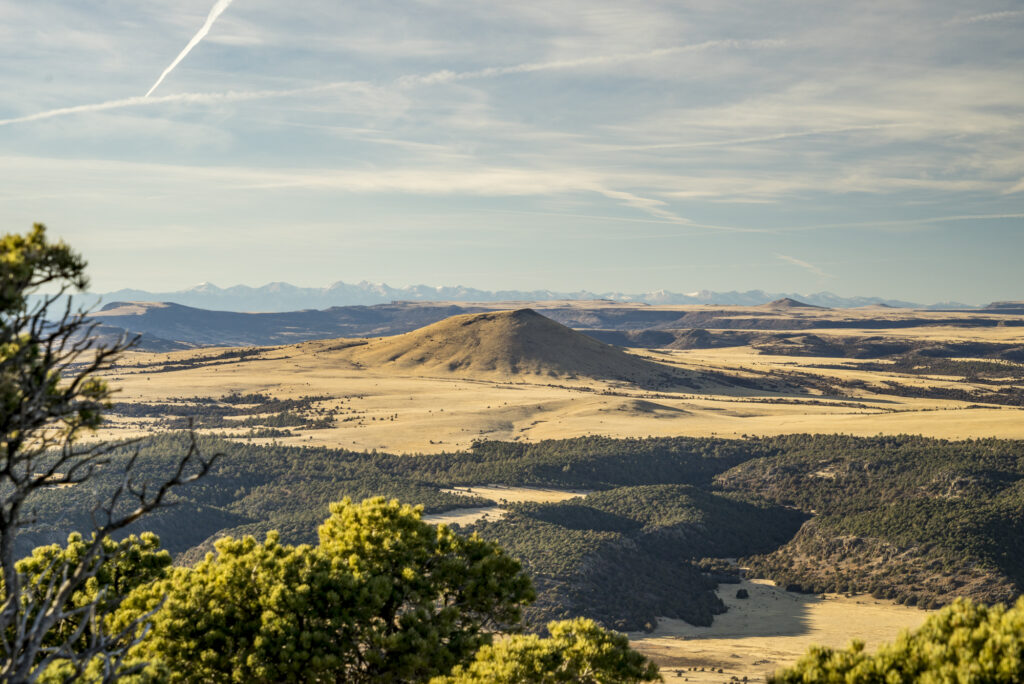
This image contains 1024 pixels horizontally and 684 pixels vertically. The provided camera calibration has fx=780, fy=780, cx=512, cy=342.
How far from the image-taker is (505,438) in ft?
397

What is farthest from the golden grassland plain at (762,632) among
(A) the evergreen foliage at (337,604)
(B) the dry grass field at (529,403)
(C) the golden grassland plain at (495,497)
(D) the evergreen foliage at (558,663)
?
(B) the dry grass field at (529,403)

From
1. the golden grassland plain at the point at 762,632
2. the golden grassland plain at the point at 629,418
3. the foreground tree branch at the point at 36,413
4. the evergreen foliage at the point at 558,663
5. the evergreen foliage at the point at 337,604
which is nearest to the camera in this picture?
the foreground tree branch at the point at 36,413

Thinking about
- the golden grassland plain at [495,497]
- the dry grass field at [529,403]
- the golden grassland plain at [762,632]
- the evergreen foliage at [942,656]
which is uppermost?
the evergreen foliage at [942,656]

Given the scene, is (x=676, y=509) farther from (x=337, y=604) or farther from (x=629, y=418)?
(x=337, y=604)

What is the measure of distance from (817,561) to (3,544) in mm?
80693

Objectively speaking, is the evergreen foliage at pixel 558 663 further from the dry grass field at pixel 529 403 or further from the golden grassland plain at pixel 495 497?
the dry grass field at pixel 529 403

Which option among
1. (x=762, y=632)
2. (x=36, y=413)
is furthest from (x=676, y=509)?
(x=36, y=413)

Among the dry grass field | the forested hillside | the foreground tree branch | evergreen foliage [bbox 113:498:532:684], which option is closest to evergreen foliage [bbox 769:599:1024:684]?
evergreen foliage [bbox 113:498:532:684]

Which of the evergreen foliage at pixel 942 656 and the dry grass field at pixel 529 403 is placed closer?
the evergreen foliage at pixel 942 656

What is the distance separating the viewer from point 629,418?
444 ft

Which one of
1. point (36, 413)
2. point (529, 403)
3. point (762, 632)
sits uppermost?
point (36, 413)

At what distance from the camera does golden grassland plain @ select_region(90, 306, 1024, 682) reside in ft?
198

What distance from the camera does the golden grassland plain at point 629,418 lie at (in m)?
60.2

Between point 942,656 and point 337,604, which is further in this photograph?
point 337,604
